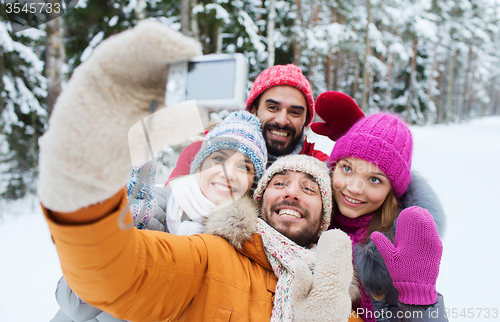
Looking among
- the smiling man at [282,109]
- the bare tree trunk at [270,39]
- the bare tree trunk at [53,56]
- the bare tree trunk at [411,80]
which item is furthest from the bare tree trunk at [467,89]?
the bare tree trunk at [53,56]

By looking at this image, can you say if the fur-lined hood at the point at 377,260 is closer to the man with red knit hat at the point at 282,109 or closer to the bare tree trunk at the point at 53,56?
the man with red knit hat at the point at 282,109

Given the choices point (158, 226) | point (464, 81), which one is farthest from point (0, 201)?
point (464, 81)

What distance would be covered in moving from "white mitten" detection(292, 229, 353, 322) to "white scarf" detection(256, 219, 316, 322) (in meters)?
0.10

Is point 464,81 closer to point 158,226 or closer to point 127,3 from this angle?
point 127,3

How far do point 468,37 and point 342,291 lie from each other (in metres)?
27.6

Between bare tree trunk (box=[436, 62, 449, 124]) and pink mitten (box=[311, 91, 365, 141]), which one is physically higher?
pink mitten (box=[311, 91, 365, 141])

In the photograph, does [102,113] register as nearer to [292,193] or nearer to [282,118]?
[292,193]

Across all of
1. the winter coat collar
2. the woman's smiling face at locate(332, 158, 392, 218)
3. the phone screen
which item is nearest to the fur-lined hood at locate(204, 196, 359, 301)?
the winter coat collar

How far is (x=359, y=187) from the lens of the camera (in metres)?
1.95

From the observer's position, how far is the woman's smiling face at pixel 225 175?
1823mm

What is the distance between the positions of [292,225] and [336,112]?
→ 3.91ft

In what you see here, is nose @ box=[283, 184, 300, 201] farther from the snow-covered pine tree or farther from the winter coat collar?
the snow-covered pine tree

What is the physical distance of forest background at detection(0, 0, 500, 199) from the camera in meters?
5.83

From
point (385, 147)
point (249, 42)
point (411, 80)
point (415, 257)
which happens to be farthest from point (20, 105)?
point (411, 80)
